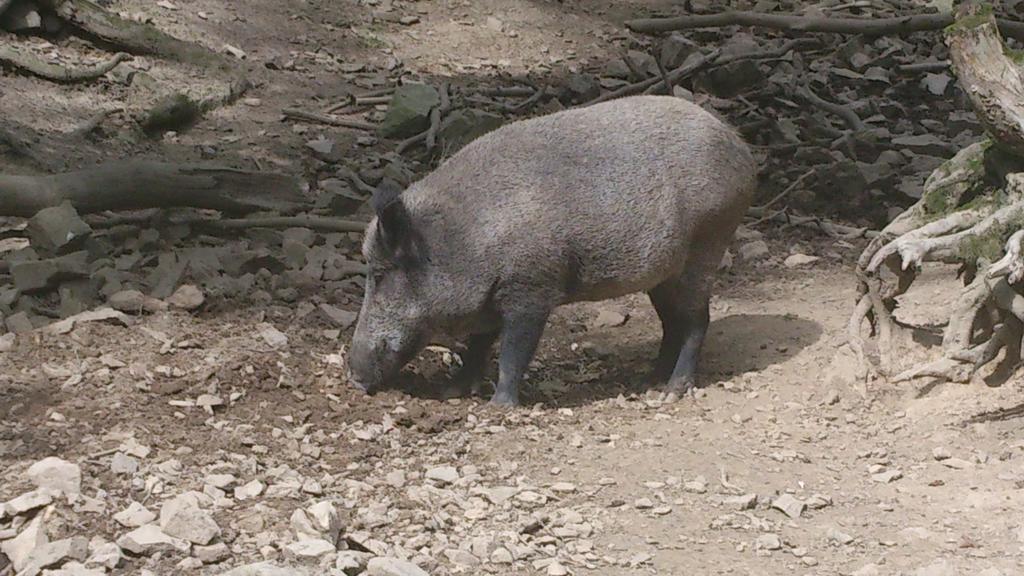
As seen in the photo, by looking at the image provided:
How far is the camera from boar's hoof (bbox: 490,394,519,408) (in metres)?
6.49

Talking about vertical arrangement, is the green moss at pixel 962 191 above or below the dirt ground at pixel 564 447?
above

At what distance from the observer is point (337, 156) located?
9.68m

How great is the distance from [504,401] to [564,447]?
0.65 m

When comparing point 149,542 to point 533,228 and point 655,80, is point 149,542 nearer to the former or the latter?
point 533,228

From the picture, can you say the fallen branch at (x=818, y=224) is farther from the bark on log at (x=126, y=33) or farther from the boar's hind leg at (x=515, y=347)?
the bark on log at (x=126, y=33)

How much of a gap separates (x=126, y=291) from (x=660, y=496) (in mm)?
2855

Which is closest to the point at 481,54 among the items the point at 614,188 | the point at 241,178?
the point at 241,178

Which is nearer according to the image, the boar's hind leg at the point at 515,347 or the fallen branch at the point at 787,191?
the boar's hind leg at the point at 515,347

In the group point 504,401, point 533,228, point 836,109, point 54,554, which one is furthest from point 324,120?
point 54,554

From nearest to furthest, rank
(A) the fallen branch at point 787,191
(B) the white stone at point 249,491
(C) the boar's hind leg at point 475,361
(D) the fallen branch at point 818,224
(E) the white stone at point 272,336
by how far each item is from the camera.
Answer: (B) the white stone at point 249,491 < (E) the white stone at point 272,336 < (C) the boar's hind leg at point 475,361 < (D) the fallen branch at point 818,224 < (A) the fallen branch at point 787,191

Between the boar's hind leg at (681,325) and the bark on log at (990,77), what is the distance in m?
1.55

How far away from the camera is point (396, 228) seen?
645cm

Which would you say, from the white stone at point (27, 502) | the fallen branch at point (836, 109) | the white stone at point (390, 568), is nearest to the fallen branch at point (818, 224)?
the fallen branch at point (836, 109)

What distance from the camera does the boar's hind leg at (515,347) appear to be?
650 centimetres
